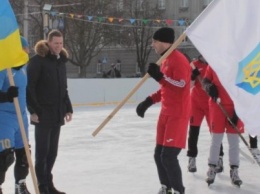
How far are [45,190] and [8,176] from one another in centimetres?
123

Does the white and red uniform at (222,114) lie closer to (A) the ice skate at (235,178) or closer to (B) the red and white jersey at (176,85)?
(A) the ice skate at (235,178)

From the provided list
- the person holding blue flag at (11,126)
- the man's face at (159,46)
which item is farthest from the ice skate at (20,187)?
the man's face at (159,46)

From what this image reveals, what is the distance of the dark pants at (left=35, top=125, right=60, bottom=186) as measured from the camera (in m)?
5.05

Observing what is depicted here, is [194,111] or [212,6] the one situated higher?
[212,6]

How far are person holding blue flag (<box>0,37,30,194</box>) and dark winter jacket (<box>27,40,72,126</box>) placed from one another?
211 mm

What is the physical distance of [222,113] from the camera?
562 cm

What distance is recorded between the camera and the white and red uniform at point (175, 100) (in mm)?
4602

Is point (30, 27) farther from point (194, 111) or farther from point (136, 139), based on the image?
point (194, 111)

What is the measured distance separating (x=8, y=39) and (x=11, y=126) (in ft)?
2.55

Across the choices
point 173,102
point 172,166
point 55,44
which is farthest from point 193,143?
point 55,44

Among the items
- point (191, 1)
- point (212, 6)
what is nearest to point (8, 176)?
point (212, 6)

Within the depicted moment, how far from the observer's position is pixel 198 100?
6.40 meters

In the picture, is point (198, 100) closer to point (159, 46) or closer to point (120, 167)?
point (120, 167)

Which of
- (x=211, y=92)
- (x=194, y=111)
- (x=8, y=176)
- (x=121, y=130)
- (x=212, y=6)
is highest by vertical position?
(x=212, y=6)
